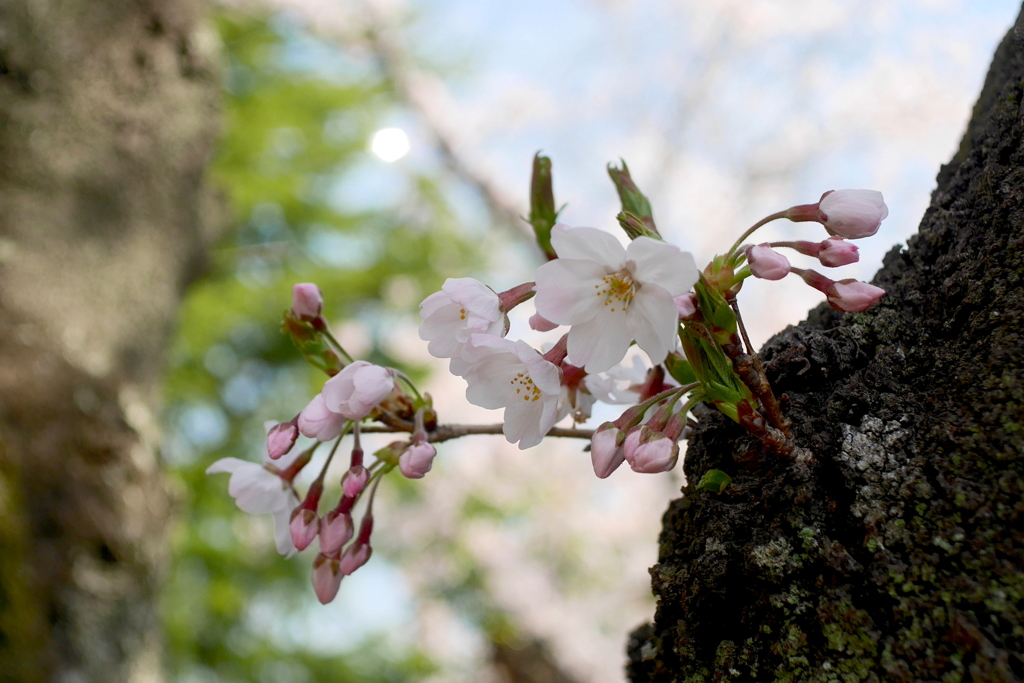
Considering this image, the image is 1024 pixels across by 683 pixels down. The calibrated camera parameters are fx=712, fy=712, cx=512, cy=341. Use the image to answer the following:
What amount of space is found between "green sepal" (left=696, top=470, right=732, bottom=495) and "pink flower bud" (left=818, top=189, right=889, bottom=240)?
23 cm

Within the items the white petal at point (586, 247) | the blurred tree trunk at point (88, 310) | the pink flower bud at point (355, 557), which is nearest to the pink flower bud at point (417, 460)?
the pink flower bud at point (355, 557)

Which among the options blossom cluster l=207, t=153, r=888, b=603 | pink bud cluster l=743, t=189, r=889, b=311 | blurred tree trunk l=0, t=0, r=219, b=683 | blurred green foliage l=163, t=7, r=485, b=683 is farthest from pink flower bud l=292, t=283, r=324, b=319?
blurred green foliage l=163, t=7, r=485, b=683

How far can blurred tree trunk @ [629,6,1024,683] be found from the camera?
0.49 metres

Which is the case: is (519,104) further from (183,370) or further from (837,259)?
(837,259)

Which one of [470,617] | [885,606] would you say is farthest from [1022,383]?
[470,617]

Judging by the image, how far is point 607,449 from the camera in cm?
59

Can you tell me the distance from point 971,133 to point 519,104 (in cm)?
848

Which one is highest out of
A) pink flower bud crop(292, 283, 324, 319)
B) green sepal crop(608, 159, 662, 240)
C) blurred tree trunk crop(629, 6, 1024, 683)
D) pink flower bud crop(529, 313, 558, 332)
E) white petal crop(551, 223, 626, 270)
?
green sepal crop(608, 159, 662, 240)

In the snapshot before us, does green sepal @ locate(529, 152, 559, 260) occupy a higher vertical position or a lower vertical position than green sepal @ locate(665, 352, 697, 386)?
higher

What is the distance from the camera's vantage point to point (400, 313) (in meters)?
5.60

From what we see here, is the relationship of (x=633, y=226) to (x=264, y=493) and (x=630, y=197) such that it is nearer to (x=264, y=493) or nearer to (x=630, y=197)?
(x=630, y=197)

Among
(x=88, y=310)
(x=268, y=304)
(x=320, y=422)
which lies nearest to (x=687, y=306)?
(x=320, y=422)

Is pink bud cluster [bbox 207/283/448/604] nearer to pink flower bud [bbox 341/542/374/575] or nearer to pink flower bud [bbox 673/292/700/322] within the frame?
pink flower bud [bbox 341/542/374/575]

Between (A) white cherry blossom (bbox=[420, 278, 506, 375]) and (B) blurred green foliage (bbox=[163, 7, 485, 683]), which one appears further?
(B) blurred green foliage (bbox=[163, 7, 485, 683])
